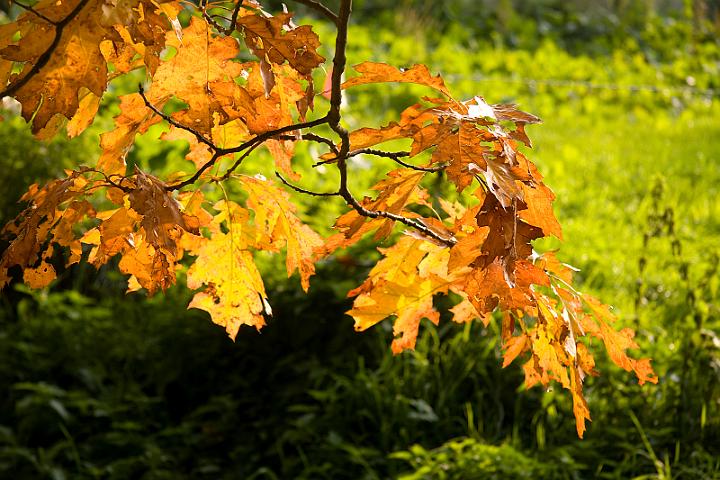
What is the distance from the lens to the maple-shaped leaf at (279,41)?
1.15 m

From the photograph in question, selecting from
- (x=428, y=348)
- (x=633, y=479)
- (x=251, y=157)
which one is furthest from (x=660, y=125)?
(x=633, y=479)

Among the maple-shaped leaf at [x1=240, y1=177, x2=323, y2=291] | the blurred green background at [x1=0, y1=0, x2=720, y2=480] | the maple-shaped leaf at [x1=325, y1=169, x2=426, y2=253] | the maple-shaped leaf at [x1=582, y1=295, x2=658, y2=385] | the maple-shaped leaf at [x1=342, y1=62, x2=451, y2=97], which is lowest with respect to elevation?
the blurred green background at [x1=0, y1=0, x2=720, y2=480]

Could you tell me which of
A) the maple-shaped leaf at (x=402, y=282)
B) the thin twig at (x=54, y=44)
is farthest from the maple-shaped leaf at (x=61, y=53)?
the maple-shaped leaf at (x=402, y=282)

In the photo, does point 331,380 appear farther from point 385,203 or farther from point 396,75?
point 396,75

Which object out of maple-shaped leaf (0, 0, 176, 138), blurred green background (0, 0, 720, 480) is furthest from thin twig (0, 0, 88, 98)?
blurred green background (0, 0, 720, 480)

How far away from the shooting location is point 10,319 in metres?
3.97

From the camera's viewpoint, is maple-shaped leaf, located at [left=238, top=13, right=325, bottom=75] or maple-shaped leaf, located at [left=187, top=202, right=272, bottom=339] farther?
maple-shaped leaf, located at [left=187, top=202, right=272, bottom=339]

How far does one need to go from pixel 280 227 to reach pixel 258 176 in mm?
89

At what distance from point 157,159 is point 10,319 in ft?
3.14

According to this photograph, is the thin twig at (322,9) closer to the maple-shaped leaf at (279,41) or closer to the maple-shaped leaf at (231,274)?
the maple-shaped leaf at (279,41)

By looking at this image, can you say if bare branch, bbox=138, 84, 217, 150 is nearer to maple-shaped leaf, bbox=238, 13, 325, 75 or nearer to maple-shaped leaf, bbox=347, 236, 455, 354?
maple-shaped leaf, bbox=238, 13, 325, 75

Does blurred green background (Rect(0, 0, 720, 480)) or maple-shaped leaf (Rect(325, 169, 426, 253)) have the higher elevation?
maple-shaped leaf (Rect(325, 169, 426, 253))

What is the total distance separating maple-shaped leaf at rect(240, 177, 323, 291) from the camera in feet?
4.74

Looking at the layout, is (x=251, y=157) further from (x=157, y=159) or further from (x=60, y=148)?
(x=60, y=148)
